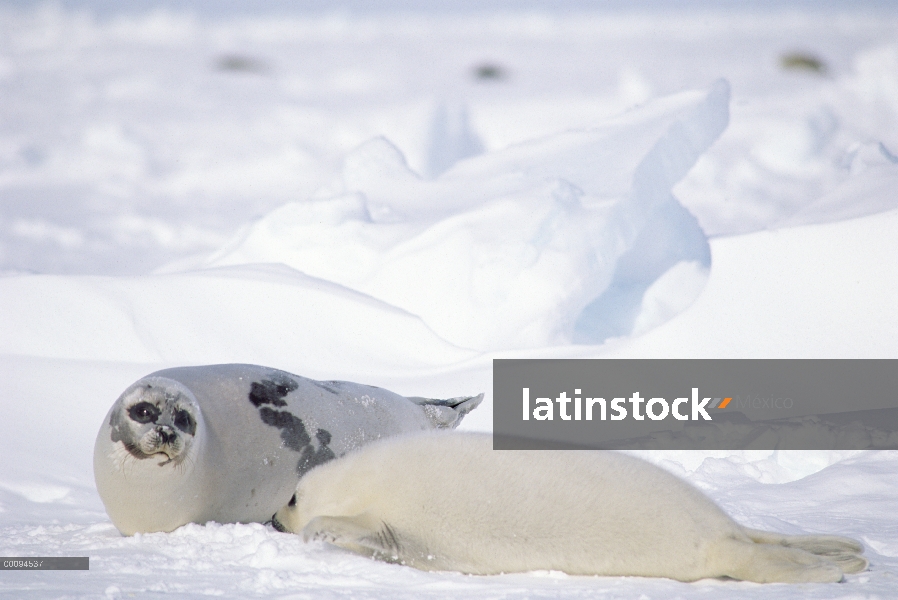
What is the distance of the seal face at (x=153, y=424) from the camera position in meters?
2.38

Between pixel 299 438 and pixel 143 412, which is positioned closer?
pixel 143 412

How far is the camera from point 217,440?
2547 millimetres

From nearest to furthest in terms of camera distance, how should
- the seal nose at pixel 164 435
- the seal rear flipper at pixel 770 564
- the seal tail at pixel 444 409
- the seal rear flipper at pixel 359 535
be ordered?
the seal rear flipper at pixel 770 564 → the seal rear flipper at pixel 359 535 → the seal nose at pixel 164 435 → the seal tail at pixel 444 409

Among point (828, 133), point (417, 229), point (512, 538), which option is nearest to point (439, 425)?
point (512, 538)

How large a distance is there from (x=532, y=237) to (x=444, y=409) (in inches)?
162

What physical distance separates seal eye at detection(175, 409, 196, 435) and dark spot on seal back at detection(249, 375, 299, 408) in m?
0.33

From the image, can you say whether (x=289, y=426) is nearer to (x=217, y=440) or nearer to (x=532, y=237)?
(x=217, y=440)

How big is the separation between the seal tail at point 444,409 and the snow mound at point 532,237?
350 centimetres

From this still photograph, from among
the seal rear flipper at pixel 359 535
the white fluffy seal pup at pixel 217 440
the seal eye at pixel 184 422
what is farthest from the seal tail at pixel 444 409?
the seal rear flipper at pixel 359 535

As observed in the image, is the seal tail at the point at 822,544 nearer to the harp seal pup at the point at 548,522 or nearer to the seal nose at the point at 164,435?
the harp seal pup at the point at 548,522

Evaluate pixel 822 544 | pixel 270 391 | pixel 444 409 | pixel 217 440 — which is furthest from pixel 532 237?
pixel 822 544

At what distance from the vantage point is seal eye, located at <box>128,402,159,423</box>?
2.40m

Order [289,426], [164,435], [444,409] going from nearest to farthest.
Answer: [164,435] → [289,426] → [444,409]

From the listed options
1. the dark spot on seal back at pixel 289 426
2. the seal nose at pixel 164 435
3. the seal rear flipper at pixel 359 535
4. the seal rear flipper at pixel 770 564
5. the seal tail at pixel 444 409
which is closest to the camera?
the seal rear flipper at pixel 770 564
